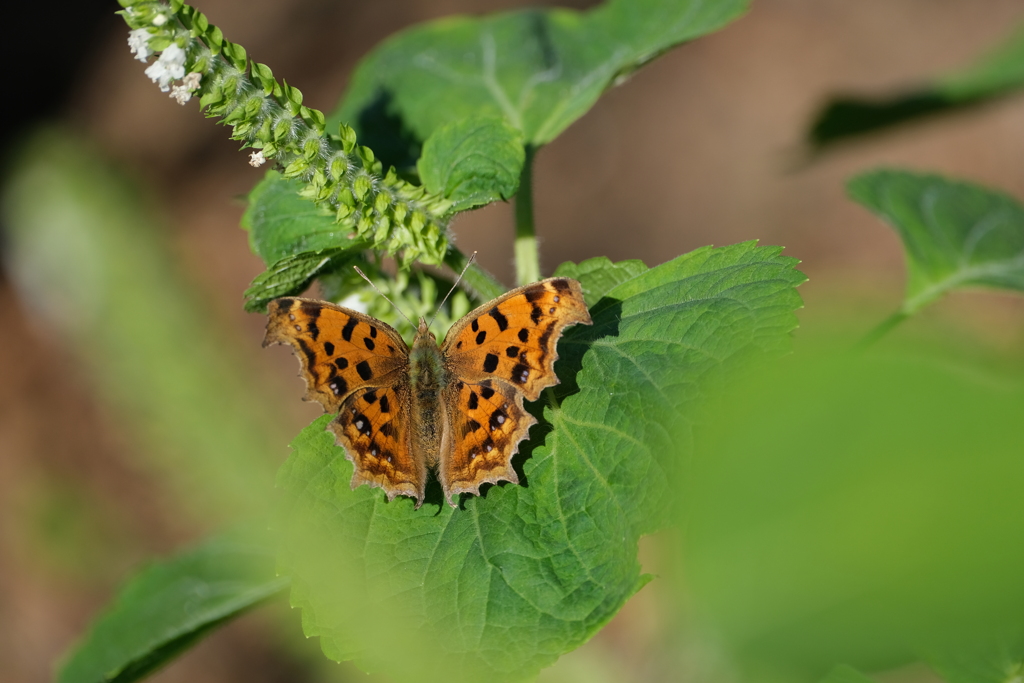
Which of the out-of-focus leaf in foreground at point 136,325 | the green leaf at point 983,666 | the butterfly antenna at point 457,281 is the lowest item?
the green leaf at point 983,666

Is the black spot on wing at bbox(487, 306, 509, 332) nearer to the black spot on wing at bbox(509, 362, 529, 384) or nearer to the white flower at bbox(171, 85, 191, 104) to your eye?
the black spot on wing at bbox(509, 362, 529, 384)

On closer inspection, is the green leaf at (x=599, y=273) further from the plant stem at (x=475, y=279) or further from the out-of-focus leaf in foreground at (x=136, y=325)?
the out-of-focus leaf in foreground at (x=136, y=325)

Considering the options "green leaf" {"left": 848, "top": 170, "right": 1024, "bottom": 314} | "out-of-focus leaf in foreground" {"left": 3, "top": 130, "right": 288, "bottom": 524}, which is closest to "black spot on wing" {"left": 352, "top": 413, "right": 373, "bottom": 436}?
"green leaf" {"left": 848, "top": 170, "right": 1024, "bottom": 314}

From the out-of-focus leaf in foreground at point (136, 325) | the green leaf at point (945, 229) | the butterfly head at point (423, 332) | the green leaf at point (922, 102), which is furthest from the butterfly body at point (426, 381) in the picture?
the out-of-focus leaf in foreground at point (136, 325)

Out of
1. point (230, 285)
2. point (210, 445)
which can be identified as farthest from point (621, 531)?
point (230, 285)

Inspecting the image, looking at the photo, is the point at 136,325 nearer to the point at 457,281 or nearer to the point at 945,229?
the point at 457,281

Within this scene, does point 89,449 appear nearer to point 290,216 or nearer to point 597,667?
point 597,667

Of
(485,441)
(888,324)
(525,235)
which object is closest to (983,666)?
(888,324)
